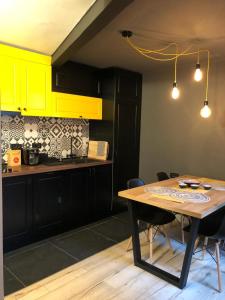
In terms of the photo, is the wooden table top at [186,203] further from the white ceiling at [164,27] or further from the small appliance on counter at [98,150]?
the white ceiling at [164,27]

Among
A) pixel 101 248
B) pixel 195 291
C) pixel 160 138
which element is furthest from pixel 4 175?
pixel 160 138

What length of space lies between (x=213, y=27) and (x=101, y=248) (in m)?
2.54

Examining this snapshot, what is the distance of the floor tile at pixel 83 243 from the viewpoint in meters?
2.72

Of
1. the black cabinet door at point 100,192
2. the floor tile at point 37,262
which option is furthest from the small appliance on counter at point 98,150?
the floor tile at point 37,262

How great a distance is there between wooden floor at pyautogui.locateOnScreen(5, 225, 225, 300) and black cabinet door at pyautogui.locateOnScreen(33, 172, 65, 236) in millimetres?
720

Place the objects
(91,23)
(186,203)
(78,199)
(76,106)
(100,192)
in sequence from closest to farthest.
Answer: (91,23) → (186,203) → (78,199) → (76,106) → (100,192)

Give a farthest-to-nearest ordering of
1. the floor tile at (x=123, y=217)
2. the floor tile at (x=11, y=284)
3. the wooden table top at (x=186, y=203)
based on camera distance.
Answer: the floor tile at (x=123, y=217), the floor tile at (x=11, y=284), the wooden table top at (x=186, y=203)

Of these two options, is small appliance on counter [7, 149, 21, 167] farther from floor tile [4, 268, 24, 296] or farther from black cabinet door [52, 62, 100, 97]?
floor tile [4, 268, 24, 296]

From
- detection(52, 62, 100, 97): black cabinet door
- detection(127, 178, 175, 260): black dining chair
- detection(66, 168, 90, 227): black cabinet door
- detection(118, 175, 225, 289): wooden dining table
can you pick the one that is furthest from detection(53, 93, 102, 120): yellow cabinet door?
detection(118, 175, 225, 289): wooden dining table

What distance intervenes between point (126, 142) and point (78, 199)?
4.10ft

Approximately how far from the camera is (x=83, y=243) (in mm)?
2928

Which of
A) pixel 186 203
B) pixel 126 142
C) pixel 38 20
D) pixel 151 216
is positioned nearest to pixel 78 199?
pixel 151 216

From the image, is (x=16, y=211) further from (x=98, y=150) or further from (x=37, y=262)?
(x=98, y=150)

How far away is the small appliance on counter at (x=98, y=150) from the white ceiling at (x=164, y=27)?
1.32 meters
